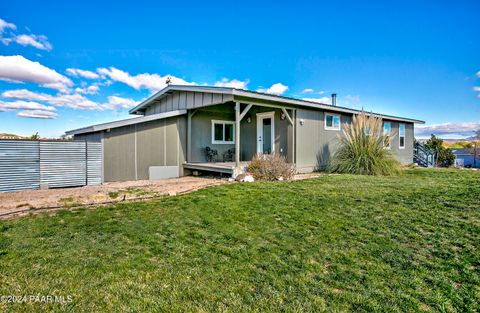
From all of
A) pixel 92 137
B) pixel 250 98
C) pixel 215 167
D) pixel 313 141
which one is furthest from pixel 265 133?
pixel 92 137

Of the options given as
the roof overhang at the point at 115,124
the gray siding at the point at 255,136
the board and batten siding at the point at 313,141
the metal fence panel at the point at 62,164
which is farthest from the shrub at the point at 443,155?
the metal fence panel at the point at 62,164

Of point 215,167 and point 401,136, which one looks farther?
point 401,136

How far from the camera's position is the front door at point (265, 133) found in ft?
37.0

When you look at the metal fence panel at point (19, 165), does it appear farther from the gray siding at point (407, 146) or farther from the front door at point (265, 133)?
the gray siding at point (407, 146)

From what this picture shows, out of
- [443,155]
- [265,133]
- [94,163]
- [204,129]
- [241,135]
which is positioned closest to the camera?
[94,163]

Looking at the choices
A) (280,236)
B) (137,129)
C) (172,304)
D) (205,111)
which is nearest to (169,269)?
(172,304)

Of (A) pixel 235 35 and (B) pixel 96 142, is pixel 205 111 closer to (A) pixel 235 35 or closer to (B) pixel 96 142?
(B) pixel 96 142

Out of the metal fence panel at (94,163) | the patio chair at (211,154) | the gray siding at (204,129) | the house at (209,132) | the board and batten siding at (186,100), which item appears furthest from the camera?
the patio chair at (211,154)

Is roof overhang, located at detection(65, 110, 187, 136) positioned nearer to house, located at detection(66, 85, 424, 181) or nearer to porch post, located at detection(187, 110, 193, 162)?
house, located at detection(66, 85, 424, 181)

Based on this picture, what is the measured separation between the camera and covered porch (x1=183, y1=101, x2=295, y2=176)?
10.5 meters

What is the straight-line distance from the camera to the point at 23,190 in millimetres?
6945

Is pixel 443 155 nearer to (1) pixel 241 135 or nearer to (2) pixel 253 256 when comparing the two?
(1) pixel 241 135

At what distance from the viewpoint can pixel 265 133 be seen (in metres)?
11.7

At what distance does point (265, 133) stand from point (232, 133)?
1.58m
